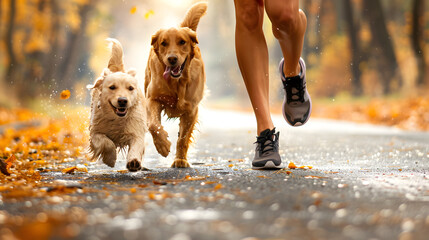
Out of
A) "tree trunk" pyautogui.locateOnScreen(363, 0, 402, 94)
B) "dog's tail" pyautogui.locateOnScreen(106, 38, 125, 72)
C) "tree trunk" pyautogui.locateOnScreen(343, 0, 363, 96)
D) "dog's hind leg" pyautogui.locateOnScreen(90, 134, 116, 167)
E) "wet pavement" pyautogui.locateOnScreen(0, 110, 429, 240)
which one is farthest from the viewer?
"tree trunk" pyautogui.locateOnScreen(343, 0, 363, 96)

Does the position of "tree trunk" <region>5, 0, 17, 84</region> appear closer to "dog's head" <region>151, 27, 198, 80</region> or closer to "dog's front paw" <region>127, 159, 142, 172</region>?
"dog's head" <region>151, 27, 198, 80</region>

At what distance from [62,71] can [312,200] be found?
21978mm

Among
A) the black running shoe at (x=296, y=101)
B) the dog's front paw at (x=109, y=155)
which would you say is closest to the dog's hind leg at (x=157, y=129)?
the dog's front paw at (x=109, y=155)

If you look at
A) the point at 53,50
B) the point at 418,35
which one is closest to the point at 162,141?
the point at 418,35

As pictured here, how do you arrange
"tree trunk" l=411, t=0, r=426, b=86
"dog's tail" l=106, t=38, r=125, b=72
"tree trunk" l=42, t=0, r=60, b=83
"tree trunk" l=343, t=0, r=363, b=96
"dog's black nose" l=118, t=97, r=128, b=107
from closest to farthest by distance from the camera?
"dog's black nose" l=118, t=97, r=128, b=107 → "dog's tail" l=106, t=38, r=125, b=72 → "tree trunk" l=411, t=0, r=426, b=86 → "tree trunk" l=42, t=0, r=60, b=83 → "tree trunk" l=343, t=0, r=363, b=96

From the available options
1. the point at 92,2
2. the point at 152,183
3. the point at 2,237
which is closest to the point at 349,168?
the point at 152,183

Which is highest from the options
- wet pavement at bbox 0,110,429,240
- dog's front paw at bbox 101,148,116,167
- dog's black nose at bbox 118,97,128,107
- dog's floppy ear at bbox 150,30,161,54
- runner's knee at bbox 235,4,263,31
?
runner's knee at bbox 235,4,263,31

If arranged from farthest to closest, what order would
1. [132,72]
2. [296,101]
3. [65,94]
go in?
[65,94] < [296,101] < [132,72]

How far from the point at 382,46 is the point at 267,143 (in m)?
18.0

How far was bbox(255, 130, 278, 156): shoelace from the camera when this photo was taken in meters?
4.86

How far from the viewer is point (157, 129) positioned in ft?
17.0

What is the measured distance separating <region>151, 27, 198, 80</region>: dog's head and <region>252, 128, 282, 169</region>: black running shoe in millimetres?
931

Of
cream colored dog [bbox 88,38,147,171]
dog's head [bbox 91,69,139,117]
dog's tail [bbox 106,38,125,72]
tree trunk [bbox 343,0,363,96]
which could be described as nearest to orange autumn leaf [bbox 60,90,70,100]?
dog's tail [bbox 106,38,125,72]

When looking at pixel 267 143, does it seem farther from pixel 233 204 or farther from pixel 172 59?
pixel 233 204
